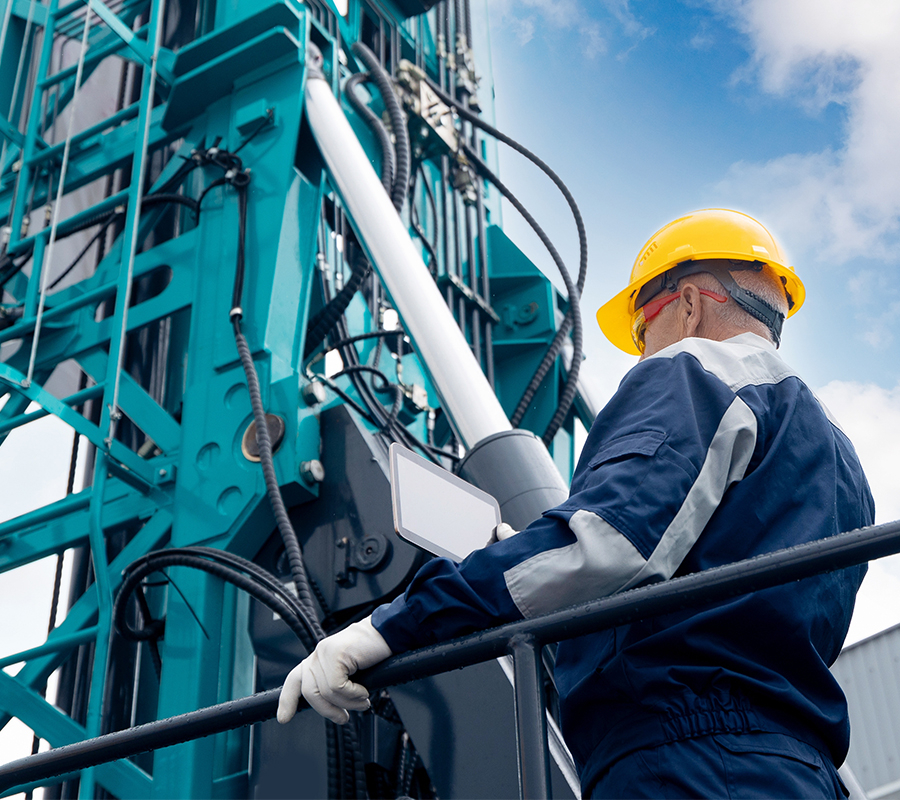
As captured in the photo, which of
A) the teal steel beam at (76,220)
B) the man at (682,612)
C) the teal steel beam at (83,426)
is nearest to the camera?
the man at (682,612)

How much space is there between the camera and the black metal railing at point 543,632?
129 centimetres

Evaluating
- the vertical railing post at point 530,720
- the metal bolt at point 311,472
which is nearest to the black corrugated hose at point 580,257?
the metal bolt at point 311,472

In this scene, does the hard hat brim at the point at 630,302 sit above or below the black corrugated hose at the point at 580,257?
below

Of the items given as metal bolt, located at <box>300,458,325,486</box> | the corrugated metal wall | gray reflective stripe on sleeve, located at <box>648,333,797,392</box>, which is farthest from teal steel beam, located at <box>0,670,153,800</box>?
the corrugated metal wall

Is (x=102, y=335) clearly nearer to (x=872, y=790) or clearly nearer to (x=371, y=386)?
(x=371, y=386)

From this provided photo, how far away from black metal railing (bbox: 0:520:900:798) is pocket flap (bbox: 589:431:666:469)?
23 cm

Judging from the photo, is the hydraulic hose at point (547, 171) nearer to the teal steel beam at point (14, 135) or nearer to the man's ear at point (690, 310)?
the teal steel beam at point (14, 135)

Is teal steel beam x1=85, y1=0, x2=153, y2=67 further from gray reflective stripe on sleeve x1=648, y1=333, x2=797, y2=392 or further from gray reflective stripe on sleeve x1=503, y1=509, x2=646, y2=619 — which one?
gray reflective stripe on sleeve x1=503, y1=509, x2=646, y2=619

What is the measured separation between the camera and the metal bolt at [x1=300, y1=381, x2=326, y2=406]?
355 cm

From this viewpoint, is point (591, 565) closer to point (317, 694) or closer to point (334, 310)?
point (317, 694)

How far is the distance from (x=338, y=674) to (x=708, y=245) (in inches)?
50.0

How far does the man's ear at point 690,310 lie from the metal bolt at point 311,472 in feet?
5.17

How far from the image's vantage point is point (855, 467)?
71.7 inches

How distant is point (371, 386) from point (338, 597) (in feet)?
3.48
